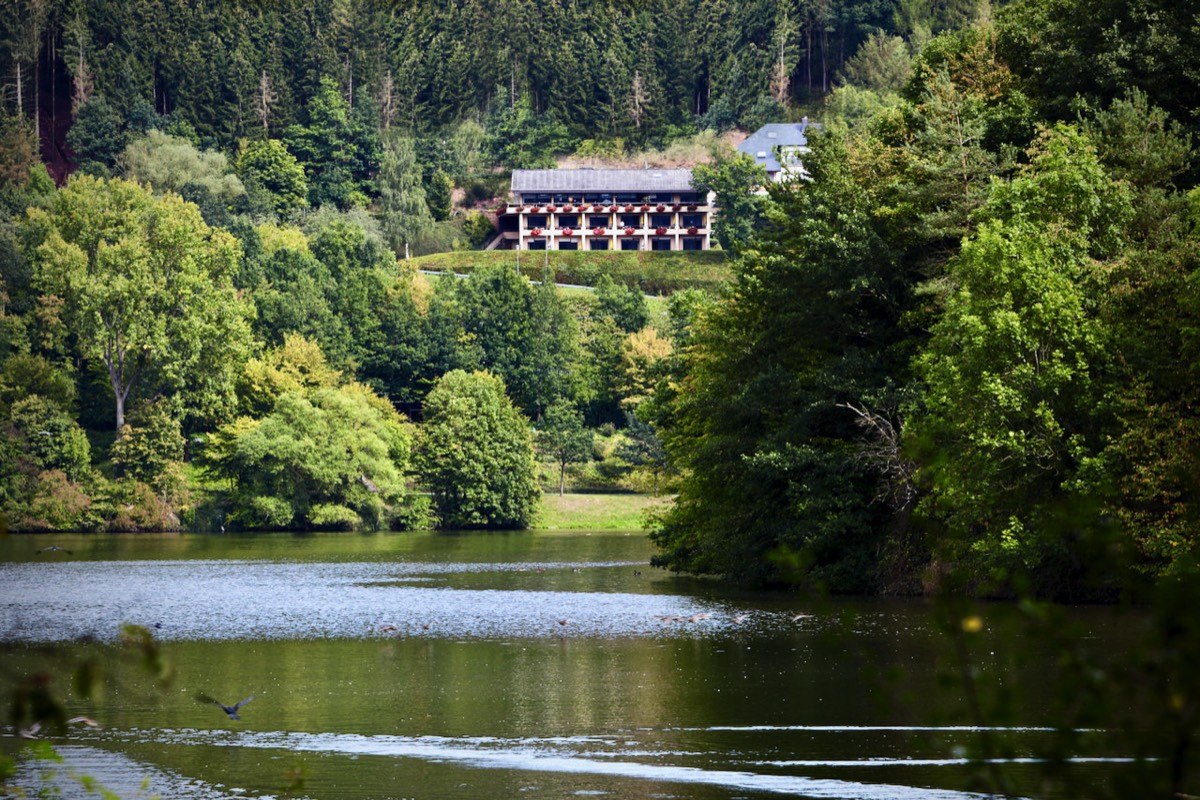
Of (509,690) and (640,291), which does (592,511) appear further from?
(509,690)

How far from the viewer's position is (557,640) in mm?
36750

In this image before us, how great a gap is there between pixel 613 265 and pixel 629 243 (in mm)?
14602

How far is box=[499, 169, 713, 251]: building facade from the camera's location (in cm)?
15400

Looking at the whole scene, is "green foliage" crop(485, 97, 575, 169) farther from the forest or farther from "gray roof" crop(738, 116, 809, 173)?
"gray roof" crop(738, 116, 809, 173)

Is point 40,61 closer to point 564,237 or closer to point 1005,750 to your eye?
point 564,237

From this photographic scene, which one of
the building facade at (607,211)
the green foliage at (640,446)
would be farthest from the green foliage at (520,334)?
the building facade at (607,211)

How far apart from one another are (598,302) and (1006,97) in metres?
75.1

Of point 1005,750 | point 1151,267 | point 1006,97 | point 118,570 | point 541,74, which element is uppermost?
point 541,74

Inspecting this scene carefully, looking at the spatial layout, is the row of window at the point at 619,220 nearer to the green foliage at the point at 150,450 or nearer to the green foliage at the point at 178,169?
the green foliage at the point at 178,169

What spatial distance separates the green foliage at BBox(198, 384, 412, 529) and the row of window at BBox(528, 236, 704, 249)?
57.7 m

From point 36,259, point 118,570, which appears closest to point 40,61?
point 36,259

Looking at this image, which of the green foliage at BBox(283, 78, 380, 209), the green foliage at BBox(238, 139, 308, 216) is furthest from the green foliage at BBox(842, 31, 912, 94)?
the green foliage at BBox(238, 139, 308, 216)

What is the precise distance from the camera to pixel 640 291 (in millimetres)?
127625

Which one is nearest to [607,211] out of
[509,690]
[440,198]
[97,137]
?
[440,198]
